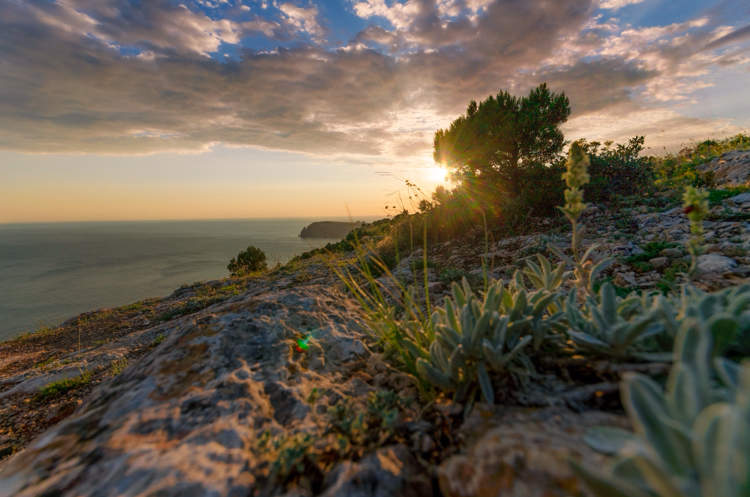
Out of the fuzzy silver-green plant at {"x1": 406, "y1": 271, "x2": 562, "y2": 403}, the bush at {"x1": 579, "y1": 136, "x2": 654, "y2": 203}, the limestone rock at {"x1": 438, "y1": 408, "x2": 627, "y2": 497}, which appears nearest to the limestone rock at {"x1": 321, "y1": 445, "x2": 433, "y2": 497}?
the limestone rock at {"x1": 438, "y1": 408, "x2": 627, "y2": 497}

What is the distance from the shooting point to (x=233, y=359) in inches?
94.0

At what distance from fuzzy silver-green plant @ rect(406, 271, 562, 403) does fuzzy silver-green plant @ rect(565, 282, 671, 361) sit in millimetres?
187

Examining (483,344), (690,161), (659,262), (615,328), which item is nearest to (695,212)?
(615,328)

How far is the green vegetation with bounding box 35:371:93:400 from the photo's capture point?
4590 millimetres

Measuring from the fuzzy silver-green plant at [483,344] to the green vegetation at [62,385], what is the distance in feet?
18.0

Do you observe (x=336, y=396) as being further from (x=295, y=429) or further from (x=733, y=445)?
(x=733, y=445)

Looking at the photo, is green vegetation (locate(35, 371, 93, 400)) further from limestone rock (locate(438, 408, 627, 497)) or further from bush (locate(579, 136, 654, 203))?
bush (locate(579, 136, 654, 203))

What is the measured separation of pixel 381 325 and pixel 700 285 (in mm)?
3288

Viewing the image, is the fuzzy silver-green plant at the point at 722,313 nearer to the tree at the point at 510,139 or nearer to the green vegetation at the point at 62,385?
the green vegetation at the point at 62,385

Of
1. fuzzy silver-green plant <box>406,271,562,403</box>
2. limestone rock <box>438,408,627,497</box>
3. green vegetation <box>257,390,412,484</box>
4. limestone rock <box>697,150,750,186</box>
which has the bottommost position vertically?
green vegetation <box>257,390,412,484</box>

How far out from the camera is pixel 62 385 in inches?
185

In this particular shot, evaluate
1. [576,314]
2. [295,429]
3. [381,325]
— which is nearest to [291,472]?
[295,429]

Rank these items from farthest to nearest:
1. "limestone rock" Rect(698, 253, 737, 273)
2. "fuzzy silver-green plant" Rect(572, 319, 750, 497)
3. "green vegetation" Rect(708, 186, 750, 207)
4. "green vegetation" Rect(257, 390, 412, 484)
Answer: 1. "green vegetation" Rect(708, 186, 750, 207)
2. "limestone rock" Rect(698, 253, 737, 273)
3. "green vegetation" Rect(257, 390, 412, 484)
4. "fuzzy silver-green plant" Rect(572, 319, 750, 497)

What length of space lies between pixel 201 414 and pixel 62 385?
473 cm
